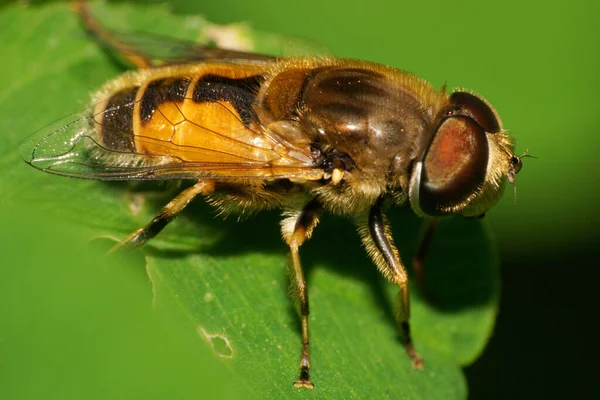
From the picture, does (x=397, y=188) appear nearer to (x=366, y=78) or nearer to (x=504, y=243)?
(x=366, y=78)

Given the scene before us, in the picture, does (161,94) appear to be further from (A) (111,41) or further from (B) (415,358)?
Answer: (B) (415,358)

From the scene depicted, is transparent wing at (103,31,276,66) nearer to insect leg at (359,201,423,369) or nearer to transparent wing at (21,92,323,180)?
transparent wing at (21,92,323,180)

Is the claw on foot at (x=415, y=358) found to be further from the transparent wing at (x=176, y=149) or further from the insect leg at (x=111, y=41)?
the insect leg at (x=111, y=41)

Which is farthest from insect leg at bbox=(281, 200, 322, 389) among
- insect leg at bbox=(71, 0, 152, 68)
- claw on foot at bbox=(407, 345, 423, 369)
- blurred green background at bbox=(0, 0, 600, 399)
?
blurred green background at bbox=(0, 0, 600, 399)

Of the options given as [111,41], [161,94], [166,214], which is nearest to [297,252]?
[166,214]

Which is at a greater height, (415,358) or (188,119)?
(188,119)

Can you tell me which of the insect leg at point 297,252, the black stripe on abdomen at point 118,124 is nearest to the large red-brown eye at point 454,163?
the insect leg at point 297,252

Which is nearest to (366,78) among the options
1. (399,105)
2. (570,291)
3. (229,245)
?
(399,105)
